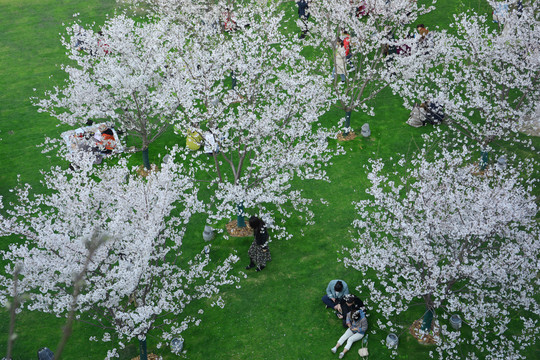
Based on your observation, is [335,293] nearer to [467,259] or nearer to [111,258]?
[467,259]

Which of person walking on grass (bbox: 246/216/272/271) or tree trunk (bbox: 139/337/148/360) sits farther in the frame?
person walking on grass (bbox: 246/216/272/271)

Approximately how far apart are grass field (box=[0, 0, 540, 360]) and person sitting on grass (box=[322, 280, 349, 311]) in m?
0.34

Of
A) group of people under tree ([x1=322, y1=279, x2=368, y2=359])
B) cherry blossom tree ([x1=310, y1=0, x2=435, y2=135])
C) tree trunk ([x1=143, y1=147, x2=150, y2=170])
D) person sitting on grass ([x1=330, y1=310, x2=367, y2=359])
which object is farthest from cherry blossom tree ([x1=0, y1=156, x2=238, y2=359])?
cherry blossom tree ([x1=310, y1=0, x2=435, y2=135])

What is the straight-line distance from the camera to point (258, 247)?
40.6 ft

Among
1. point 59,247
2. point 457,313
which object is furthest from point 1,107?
point 457,313

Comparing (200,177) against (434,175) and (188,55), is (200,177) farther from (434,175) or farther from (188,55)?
(434,175)

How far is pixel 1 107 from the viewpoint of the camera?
1936 cm

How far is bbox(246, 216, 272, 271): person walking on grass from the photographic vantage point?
39.7ft

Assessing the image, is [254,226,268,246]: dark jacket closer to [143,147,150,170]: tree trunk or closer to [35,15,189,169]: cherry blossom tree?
[35,15,189,169]: cherry blossom tree

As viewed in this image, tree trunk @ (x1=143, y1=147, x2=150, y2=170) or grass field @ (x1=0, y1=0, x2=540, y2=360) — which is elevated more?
tree trunk @ (x1=143, y1=147, x2=150, y2=170)

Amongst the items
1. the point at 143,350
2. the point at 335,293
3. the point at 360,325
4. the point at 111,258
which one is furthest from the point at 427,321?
the point at 111,258

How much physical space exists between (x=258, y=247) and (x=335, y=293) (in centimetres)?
235

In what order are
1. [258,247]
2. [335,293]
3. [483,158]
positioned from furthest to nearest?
[483,158] < [258,247] < [335,293]

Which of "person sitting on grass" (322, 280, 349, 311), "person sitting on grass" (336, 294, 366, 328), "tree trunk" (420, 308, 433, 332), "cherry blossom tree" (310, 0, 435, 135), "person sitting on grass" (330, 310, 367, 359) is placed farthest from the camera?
"cherry blossom tree" (310, 0, 435, 135)
